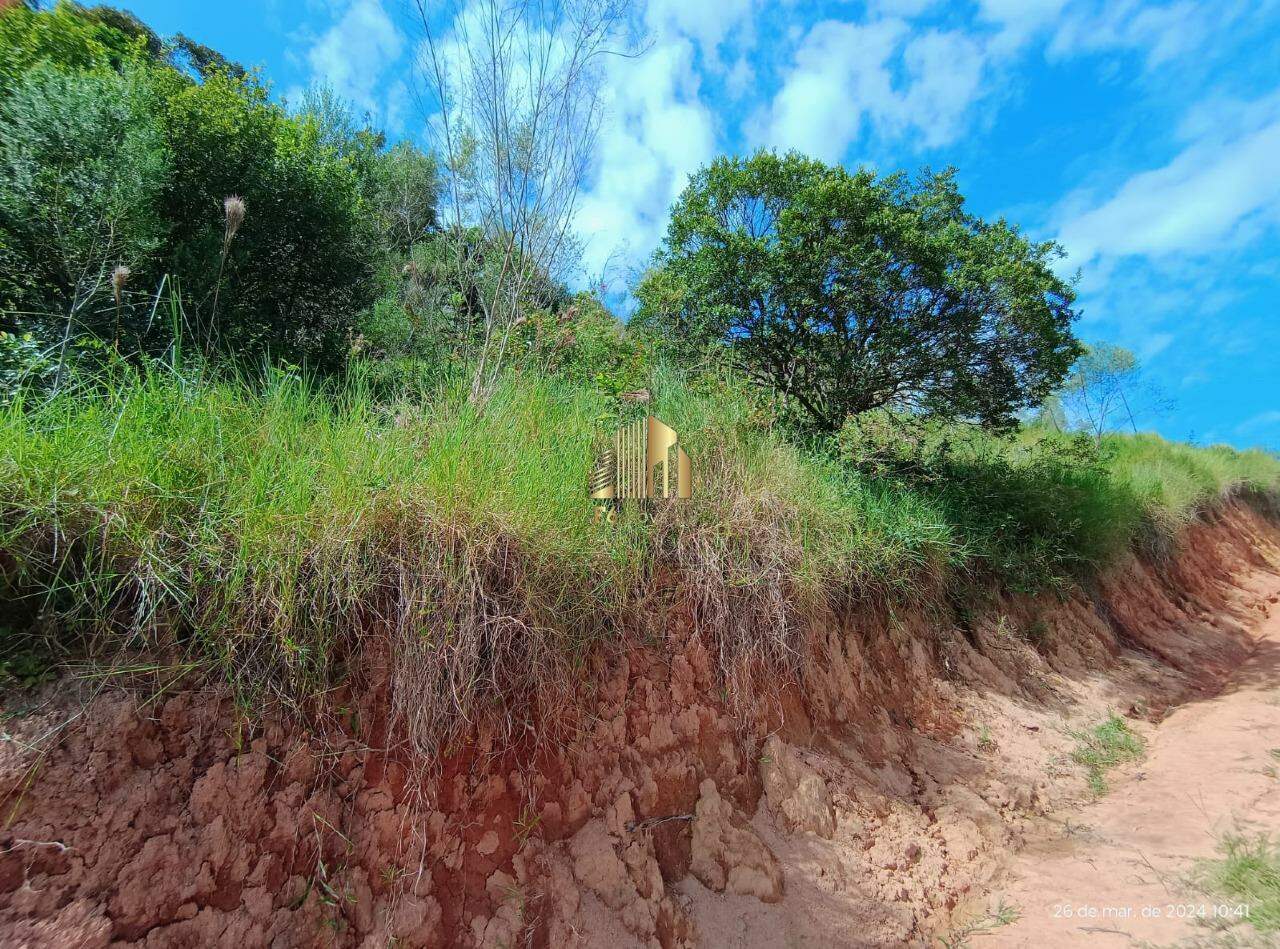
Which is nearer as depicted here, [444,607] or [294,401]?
[444,607]

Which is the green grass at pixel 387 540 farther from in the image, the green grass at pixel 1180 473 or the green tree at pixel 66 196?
the green grass at pixel 1180 473

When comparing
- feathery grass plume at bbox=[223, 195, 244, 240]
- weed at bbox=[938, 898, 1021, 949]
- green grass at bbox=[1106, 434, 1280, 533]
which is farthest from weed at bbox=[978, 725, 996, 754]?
green grass at bbox=[1106, 434, 1280, 533]

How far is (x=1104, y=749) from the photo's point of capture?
4.32m

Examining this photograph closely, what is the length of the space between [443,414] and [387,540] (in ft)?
3.33

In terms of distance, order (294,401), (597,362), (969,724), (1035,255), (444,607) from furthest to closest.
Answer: (1035,255) < (597,362) < (969,724) < (294,401) < (444,607)

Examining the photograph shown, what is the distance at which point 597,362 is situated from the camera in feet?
16.9

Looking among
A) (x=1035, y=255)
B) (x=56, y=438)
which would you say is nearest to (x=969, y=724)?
(x=1035, y=255)

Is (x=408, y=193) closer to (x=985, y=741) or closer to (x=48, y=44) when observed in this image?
(x=48, y=44)

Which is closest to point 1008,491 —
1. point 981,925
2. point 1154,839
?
point 1154,839

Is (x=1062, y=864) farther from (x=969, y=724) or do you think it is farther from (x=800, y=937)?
(x=800, y=937)

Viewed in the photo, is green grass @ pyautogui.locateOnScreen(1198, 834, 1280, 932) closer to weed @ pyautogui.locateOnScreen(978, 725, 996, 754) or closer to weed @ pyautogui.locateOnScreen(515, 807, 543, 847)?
weed @ pyautogui.locateOnScreen(978, 725, 996, 754)

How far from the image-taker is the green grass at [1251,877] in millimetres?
2453

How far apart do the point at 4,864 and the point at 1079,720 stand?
6.16m

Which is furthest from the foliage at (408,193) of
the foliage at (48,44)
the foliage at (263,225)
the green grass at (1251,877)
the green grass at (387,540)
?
the green grass at (1251,877)
